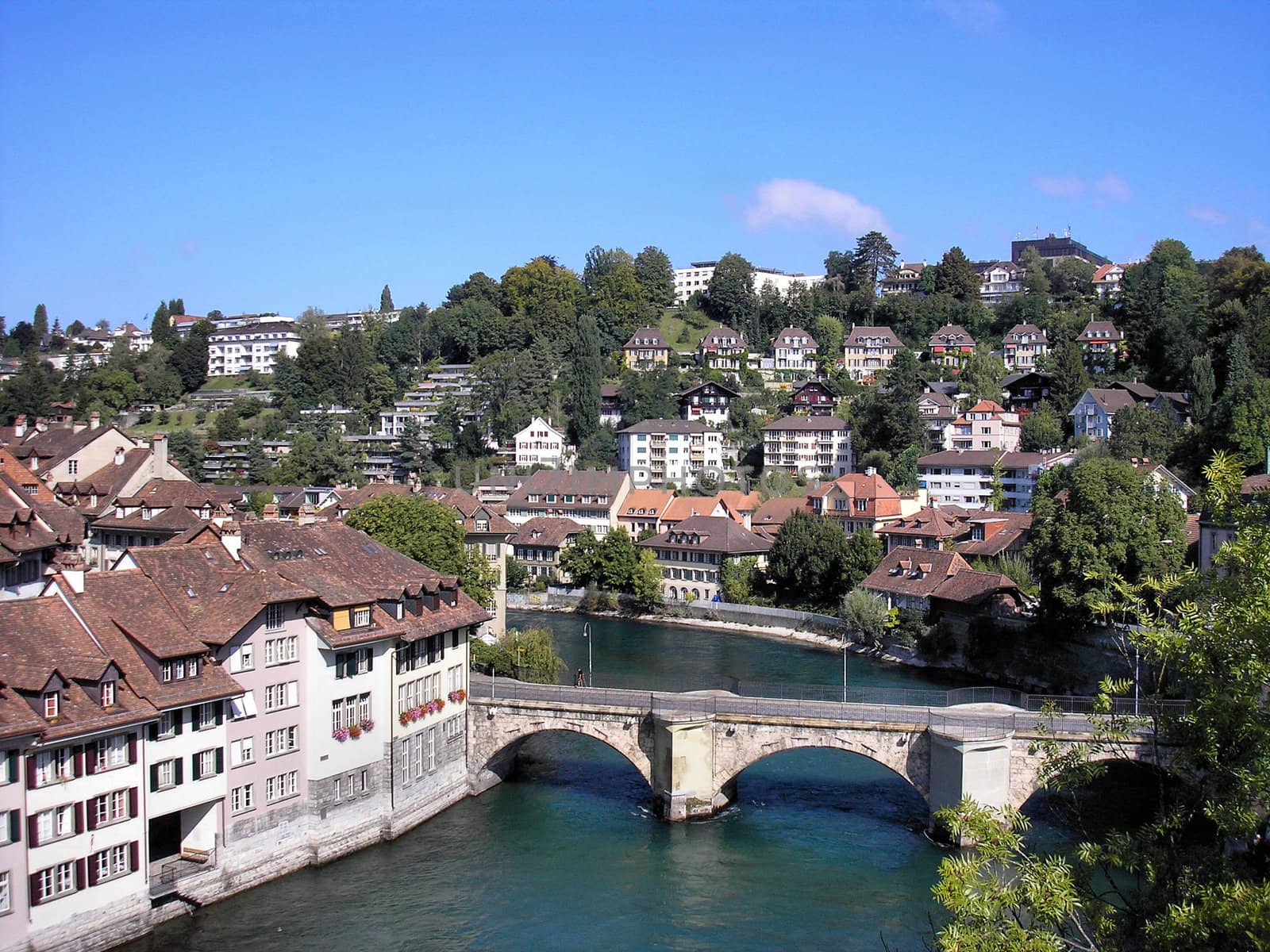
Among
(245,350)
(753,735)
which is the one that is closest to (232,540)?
(753,735)

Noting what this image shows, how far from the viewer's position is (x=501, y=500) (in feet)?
303

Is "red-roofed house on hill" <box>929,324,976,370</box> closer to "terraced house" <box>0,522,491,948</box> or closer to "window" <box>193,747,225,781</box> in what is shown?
"terraced house" <box>0,522,491,948</box>

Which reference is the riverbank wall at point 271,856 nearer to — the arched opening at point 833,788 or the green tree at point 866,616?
the arched opening at point 833,788

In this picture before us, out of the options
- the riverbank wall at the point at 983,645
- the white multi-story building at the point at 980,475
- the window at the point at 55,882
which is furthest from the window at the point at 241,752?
the white multi-story building at the point at 980,475

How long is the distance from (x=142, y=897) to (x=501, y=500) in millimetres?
67215

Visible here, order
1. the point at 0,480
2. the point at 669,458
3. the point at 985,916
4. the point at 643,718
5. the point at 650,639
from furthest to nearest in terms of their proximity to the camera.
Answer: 1. the point at 669,458
2. the point at 650,639
3. the point at 0,480
4. the point at 643,718
5. the point at 985,916

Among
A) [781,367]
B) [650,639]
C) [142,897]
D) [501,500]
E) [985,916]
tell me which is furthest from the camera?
[781,367]

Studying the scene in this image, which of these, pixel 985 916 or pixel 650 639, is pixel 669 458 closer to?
pixel 650 639

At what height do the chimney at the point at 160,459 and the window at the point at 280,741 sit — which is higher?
the chimney at the point at 160,459

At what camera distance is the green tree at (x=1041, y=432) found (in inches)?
3516

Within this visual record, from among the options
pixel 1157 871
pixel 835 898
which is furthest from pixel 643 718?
pixel 1157 871

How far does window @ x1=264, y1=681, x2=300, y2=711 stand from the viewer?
29156 millimetres

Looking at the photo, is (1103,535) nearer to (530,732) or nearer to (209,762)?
(530,732)

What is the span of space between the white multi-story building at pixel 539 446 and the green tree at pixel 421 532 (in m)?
51.7
